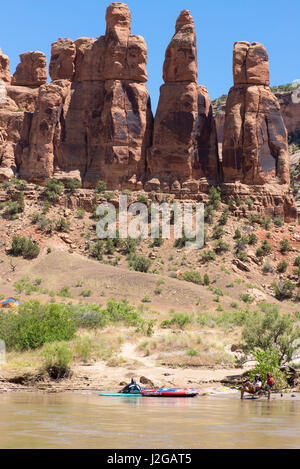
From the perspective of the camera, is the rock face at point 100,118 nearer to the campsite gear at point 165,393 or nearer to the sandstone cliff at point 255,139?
the sandstone cliff at point 255,139

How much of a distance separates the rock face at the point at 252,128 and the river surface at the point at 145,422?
1625 inches

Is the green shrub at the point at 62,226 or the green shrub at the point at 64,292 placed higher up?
the green shrub at the point at 62,226

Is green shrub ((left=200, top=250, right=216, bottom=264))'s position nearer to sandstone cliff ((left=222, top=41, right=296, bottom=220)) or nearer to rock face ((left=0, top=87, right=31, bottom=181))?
sandstone cliff ((left=222, top=41, right=296, bottom=220))

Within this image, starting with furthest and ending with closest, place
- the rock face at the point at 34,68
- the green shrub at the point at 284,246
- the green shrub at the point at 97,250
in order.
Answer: the rock face at the point at 34,68, the green shrub at the point at 284,246, the green shrub at the point at 97,250

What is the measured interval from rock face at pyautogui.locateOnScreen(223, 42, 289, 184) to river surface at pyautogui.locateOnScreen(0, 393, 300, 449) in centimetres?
4127

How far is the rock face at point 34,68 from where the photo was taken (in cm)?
6397

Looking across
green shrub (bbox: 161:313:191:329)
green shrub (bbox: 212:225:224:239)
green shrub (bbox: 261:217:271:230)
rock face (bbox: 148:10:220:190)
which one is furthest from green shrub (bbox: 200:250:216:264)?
green shrub (bbox: 161:313:191:329)

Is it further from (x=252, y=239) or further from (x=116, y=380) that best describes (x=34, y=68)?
(x=116, y=380)

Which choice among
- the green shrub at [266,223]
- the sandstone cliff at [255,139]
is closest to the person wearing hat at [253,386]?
the green shrub at [266,223]

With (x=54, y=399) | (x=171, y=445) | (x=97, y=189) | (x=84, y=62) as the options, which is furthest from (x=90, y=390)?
(x=84, y=62)

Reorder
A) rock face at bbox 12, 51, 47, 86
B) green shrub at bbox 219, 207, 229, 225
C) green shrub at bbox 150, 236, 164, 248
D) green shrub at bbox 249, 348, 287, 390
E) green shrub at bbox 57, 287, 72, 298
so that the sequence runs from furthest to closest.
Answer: rock face at bbox 12, 51, 47, 86 < green shrub at bbox 219, 207, 229, 225 < green shrub at bbox 150, 236, 164, 248 < green shrub at bbox 57, 287, 72, 298 < green shrub at bbox 249, 348, 287, 390

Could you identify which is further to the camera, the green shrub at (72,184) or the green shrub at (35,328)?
the green shrub at (72,184)

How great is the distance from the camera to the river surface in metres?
12.1
